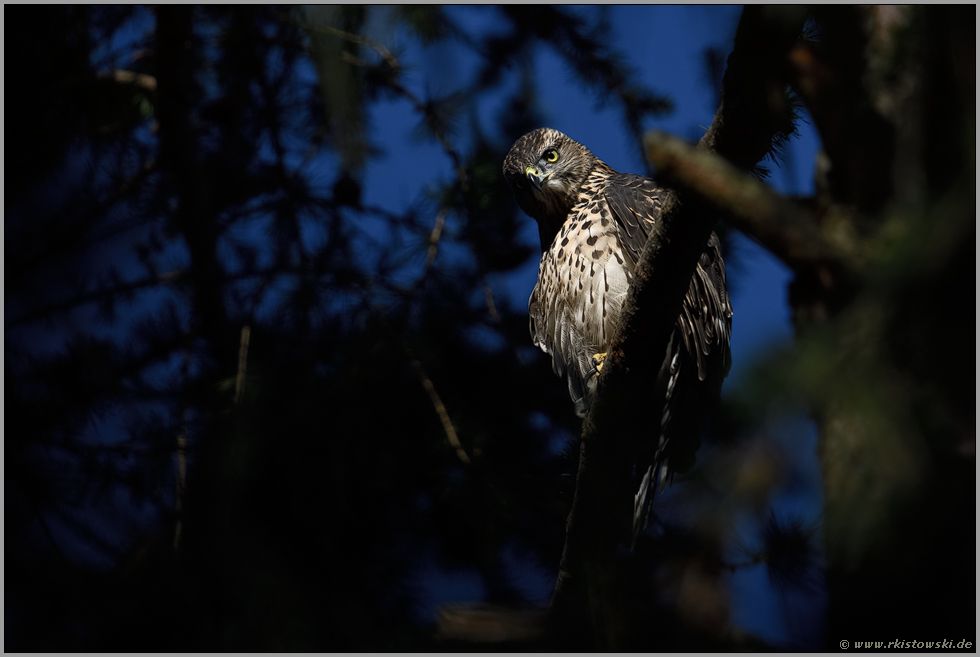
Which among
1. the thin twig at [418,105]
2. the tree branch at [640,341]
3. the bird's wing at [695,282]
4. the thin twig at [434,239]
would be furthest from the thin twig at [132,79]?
the tree branch at [640,341]

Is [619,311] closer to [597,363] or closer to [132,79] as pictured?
[597,363]

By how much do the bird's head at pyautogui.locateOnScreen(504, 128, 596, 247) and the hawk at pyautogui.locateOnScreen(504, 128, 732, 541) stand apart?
13mm

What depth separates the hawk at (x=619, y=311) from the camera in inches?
110

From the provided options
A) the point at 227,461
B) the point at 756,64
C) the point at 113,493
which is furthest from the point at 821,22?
the point at 113,493

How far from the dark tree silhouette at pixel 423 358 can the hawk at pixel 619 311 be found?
240 mm

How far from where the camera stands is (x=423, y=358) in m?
2.79

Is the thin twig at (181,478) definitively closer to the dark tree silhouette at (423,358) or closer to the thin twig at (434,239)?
the dark tree silhouette at (423,358)

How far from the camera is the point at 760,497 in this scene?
0.82m

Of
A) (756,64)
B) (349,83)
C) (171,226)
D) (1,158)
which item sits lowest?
(349,83)

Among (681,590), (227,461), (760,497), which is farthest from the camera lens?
(227,461)

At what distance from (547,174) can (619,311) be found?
93 centimetres

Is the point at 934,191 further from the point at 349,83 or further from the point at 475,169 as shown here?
the point at 475,169

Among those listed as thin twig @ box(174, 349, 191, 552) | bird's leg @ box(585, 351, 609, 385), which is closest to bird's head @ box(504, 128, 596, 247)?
bird's leg @ box(585, 351, 609, 385)

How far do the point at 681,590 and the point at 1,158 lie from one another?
308 centimetres
